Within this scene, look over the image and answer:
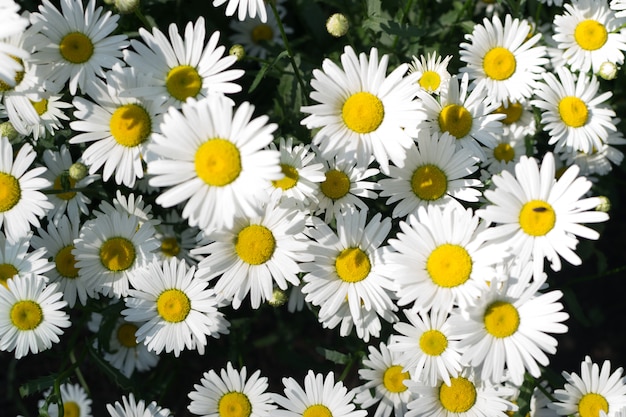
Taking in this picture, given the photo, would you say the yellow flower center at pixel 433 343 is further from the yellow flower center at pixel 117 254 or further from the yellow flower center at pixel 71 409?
the yellow flower center at pixel 71 409

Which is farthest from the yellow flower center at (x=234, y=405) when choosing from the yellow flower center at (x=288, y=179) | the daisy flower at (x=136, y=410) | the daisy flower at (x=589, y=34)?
the daisy flower at (x=589, y=34)

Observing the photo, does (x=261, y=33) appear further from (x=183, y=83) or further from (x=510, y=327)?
(x=510, y=327)

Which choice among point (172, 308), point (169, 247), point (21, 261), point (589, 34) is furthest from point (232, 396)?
point (589, 34)

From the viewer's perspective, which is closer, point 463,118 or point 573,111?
point 463,118

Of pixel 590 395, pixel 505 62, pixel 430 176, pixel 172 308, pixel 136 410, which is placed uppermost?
pixel 505 62

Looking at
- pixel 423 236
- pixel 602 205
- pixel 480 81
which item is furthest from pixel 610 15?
pixel 423 236

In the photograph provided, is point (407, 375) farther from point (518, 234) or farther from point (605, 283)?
point (605, 283)

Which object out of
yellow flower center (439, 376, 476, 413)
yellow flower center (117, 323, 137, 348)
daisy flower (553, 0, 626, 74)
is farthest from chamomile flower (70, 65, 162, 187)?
daisy flower (553, 0, 626, 74)
